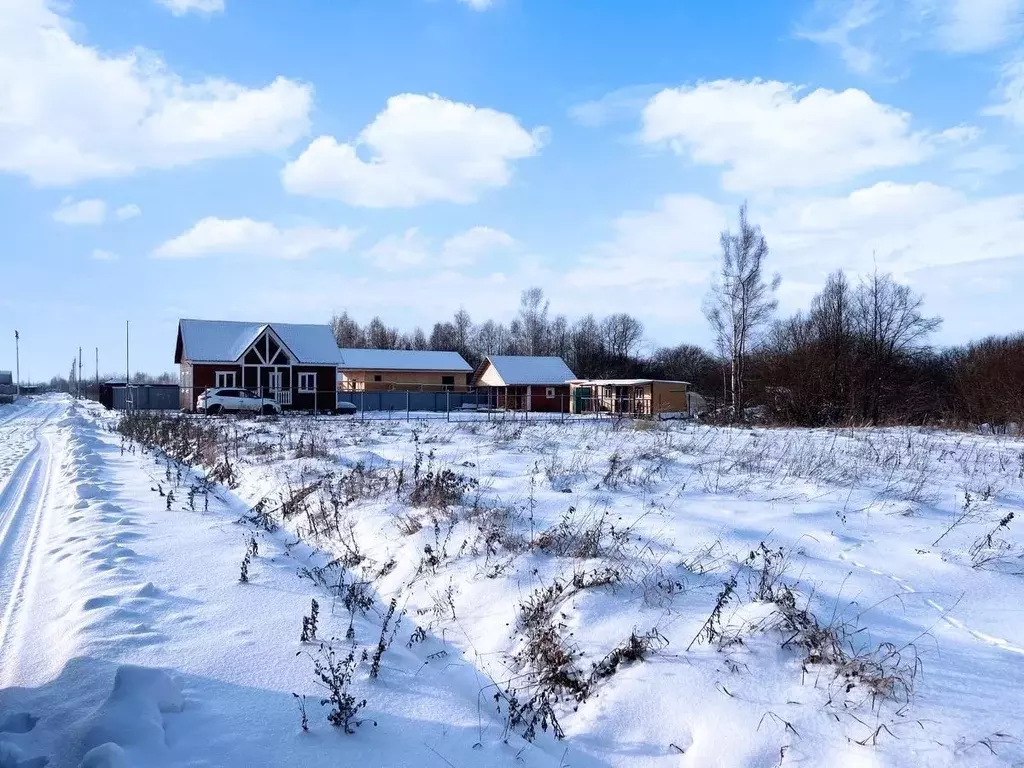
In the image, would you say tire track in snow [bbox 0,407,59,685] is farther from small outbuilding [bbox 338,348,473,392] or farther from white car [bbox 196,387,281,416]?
small outbuilding [bbox 338,348,473,392]

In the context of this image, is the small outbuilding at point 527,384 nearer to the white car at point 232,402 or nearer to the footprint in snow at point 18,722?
the white car at point 232,402

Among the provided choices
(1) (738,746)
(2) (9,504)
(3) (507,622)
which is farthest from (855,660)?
(2) (9,504)

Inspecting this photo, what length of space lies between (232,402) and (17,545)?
2977 centimetres

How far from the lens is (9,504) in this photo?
8.96 metres

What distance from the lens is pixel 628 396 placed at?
44594 millimetres

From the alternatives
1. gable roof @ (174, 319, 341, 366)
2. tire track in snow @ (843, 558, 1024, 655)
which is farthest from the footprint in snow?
gable roof @ (174, 319, 341, 366)

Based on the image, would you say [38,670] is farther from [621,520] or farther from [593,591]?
[621,520]

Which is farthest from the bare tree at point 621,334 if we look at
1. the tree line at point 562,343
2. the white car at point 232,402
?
the white car at point 232,402

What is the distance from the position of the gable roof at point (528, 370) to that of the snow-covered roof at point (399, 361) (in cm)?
406

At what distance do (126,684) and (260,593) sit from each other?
1.97 meters

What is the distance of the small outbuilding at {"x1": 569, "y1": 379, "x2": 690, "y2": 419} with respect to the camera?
40812 mm

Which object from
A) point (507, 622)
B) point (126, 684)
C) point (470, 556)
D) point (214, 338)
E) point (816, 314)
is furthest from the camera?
point (214, 338)

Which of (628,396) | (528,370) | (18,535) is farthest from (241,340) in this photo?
(18,535)

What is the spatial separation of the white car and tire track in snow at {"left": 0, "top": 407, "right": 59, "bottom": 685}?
22.2 m
